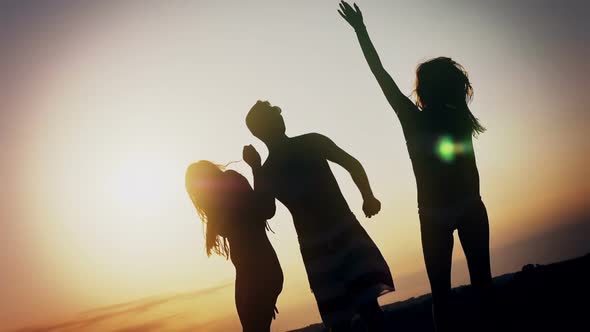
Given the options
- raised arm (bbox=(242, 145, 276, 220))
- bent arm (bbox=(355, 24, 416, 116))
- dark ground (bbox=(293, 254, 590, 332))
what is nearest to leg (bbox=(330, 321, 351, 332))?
dark ground (bbox=(293, 254, 590, 332))

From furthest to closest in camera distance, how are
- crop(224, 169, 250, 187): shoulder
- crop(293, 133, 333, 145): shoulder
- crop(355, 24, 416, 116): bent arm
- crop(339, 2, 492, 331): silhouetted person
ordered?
crop(224, 169, 250, 187): shoulder
crop(293, 133, 333, 145): shoulder
crop(355, 24, 416, 116): bent arm
crop(339, 2, 492, 331): silhouetted person

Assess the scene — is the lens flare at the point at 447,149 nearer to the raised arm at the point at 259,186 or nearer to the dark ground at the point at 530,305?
the dark ground at the point at 530,305

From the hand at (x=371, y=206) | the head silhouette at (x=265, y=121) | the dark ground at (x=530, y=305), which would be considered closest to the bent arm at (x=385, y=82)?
the hand at (x=371, y=206)

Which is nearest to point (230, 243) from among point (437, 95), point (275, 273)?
point (275, 273)

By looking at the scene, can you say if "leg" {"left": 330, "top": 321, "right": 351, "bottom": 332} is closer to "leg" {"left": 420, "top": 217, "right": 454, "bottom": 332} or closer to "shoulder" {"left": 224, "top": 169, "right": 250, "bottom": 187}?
"leg" {"left": 420, "top": 217, "right": 454, "bottom": 332}

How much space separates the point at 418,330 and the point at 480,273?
8.56ft

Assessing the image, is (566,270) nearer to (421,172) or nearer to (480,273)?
(480,273)

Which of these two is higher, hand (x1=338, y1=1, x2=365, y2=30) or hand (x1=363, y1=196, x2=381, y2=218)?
hand (x1=338, y1=1, x2=365, y2=30)

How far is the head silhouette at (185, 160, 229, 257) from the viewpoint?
443 cm

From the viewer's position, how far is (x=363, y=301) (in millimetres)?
3508

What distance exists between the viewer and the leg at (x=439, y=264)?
11.2ft

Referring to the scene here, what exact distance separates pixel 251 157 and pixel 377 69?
122 cm

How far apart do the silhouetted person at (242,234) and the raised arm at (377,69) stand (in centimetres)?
152

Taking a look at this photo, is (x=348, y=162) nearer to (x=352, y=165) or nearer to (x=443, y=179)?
(x=352, y=165)
